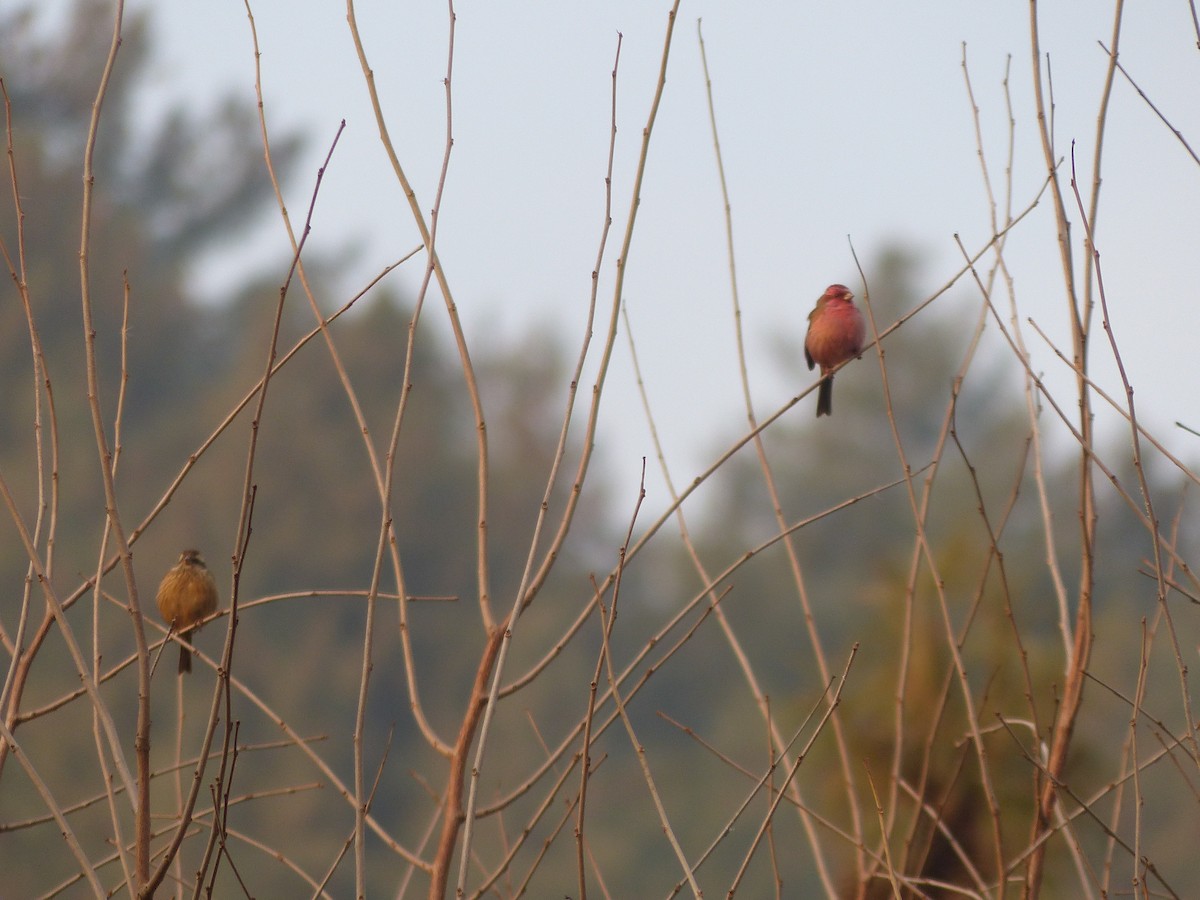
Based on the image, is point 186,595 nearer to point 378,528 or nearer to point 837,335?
point 837,335

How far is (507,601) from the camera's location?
131 feet

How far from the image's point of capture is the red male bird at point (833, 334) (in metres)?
7.18

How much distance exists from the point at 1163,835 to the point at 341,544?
824 inches

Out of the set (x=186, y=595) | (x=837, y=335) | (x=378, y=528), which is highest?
(x=837, y=335)

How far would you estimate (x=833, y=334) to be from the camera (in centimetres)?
721

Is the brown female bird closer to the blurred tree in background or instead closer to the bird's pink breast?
the bird's pink breast

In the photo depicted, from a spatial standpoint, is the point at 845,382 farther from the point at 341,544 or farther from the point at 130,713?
the point at 130,713

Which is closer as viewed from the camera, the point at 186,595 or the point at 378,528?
the point at 186,595

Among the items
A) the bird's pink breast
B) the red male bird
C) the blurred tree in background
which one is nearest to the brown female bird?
the red male bird

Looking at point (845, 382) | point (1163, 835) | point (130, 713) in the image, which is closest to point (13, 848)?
point (130, 713)

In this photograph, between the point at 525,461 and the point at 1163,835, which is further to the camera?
the point at 525,461

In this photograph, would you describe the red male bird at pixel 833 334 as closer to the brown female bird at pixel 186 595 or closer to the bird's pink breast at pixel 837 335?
the bird's pink breast at pixel 837 335

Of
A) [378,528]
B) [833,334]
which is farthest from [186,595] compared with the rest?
[378,528]

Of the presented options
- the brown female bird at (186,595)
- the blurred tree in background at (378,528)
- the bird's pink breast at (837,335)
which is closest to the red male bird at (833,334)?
the bird's pink breast at (837,335)
